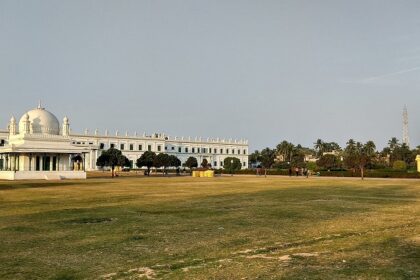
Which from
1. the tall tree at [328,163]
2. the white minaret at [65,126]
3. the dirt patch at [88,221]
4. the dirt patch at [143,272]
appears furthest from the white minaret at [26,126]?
the dirt patch at [143,272]

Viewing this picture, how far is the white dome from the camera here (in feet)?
243

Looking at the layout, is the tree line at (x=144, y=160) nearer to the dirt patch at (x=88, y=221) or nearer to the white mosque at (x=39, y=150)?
the white mosque at (x=39, y=150)

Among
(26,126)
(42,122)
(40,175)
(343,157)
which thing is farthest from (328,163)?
(26,126)

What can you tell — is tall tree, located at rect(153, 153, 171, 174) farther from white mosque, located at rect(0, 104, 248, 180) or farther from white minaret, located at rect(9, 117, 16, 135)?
white minaret, located at rect(9, 117, 16, 135)

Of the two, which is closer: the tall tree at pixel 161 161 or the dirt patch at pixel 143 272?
the dirt patch at pixel 143 272

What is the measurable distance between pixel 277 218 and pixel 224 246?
6.18 m

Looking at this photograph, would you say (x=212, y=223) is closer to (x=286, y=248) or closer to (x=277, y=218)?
(x=277, y=218)

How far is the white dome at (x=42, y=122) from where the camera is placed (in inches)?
2921

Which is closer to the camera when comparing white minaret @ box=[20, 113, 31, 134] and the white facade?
the white facade

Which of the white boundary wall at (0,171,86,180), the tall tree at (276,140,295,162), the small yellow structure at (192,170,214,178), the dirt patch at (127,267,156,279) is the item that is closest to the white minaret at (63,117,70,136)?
the white boundary wall at (0,171,86,180)

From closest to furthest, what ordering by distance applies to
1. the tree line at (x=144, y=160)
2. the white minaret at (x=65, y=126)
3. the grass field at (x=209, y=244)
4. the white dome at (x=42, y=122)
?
the grass field at (x=209, y=244) < the white dome at (x=42, y=122) < the white minaret at (x=65, y=126) < the tree line at (x=144, y=160)

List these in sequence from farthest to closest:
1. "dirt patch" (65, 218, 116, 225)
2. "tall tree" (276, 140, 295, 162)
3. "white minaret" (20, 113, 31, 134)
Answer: "tall tree" (276, 140, 295, 162) < "white minaret" (20, 113, 31, 134) < "dirt patch" (65, 218, 116, 225)

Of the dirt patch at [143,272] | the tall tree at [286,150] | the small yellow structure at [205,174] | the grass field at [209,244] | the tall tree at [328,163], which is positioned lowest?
the dirt patch at [143,272]

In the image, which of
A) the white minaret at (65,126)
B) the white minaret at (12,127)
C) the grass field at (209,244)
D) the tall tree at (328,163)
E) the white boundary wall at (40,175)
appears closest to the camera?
the grass field at (209,244)
